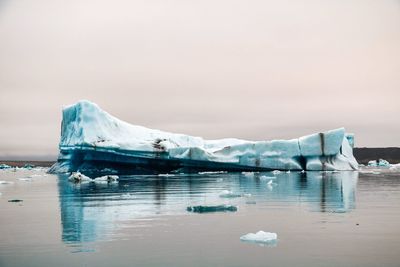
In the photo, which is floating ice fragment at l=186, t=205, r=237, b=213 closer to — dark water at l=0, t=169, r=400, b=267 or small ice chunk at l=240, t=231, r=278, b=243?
dark water at l=0, t=169, r=400, b=267

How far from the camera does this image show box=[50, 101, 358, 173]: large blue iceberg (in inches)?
1213

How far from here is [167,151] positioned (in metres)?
31.3

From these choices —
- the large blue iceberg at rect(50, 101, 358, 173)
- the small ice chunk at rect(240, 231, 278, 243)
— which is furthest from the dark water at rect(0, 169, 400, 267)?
the large blue iceberg at rect(50, 101, 358, 173)

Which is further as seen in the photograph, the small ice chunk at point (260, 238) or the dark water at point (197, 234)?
the small ice chunk at point (260, 238)

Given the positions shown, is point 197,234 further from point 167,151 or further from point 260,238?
point 167,151

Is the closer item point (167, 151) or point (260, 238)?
point (260, 238)

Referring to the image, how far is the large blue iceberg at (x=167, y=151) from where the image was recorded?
30.8m

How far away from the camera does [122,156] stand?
3133 cm

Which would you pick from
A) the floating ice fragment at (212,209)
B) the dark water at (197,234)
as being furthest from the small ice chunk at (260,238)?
the floating ice fragment at (212,209)

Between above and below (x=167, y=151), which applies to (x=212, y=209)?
below

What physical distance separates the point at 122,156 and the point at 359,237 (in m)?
25.6

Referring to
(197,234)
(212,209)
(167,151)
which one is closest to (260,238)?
(197,234)

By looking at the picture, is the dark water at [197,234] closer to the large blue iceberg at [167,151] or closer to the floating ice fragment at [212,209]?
the floating ice fragment at [212,209]

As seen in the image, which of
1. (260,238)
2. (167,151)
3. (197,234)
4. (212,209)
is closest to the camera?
(260,238)
